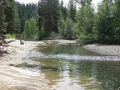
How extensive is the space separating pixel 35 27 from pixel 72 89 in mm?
81036

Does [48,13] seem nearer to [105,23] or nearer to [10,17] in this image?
[10,17]

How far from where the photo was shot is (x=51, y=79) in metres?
12.0

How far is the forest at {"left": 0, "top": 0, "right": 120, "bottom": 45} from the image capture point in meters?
36.8

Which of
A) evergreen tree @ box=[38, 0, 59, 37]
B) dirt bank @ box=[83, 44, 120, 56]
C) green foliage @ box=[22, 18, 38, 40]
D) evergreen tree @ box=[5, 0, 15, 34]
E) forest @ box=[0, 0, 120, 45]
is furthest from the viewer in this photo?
green foliage @ box=[22, 18, 38, 40]

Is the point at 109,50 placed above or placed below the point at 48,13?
below

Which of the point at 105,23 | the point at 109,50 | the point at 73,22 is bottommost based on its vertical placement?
the point at 109,50

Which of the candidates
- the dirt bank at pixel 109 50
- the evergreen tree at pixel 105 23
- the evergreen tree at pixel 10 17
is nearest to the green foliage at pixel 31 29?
the evergreen tree at pixel 10 17

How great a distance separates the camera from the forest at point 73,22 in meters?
36.8

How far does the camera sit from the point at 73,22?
7038 cm

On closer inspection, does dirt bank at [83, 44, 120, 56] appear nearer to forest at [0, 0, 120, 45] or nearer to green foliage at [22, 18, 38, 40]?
forest at [0, 0, 120, 45]

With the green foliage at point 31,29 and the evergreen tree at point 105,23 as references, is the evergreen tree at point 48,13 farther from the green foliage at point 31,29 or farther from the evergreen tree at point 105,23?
the evergreen tree at point 105,23

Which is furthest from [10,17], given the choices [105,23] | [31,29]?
[105,23]

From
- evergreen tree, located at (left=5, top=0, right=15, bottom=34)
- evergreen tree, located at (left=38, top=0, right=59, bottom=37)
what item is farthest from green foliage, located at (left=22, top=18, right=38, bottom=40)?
evergreen tree, located at (left=5, top=0, right=15, bottom=34)

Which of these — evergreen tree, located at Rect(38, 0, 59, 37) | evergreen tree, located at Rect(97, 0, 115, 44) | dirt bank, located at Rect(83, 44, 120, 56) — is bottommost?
dirt bank, located at Rect(83, 44, 120, 56)
